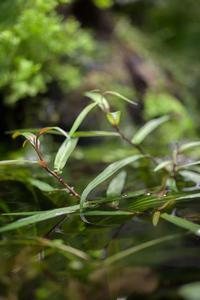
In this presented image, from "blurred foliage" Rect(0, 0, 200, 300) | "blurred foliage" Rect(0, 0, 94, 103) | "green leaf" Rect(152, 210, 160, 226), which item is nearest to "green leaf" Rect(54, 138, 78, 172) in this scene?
"blurred foliage" Rect(0, 0, 200, 300)

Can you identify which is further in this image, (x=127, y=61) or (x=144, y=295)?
(x=127, y=61)

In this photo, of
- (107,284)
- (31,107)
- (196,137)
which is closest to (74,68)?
(31,107)

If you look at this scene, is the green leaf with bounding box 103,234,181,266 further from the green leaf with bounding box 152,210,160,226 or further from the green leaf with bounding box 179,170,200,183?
the green leaf with bounding box 179,170,200,183

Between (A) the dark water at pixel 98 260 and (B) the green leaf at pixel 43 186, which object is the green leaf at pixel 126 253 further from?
(B) the green leaf at pixel 43 186

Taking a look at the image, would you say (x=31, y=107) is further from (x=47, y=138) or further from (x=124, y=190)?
(x=124, y=190)

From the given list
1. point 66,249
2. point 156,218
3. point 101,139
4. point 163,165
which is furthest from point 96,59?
point 66,249

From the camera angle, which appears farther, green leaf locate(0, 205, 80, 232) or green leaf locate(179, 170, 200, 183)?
green leaf locate(179, 170, 200, 183)

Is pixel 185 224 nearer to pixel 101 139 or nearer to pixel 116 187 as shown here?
pixel 116 187

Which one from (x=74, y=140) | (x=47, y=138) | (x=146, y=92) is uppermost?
(x=74, y=140)
